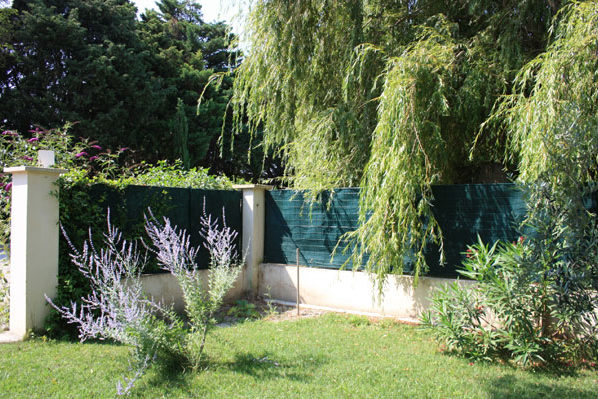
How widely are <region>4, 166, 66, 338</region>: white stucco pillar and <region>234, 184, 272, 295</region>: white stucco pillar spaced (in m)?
3.37

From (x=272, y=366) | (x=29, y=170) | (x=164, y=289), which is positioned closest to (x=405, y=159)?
(x=272, y=366)

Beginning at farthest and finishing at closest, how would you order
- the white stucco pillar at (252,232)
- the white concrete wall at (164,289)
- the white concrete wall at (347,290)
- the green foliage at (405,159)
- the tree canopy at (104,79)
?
the tree canopy at (104,79)
the white stucco pillar at (252,232)
the white concrete wall at (164,289)
the white concrete wall at (347,290)
the green foliage at (405,159)

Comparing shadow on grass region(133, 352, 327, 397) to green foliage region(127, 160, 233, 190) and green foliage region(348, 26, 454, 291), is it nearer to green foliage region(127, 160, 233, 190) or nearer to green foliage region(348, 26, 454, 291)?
green foliage region(348, 26, 454, 291)

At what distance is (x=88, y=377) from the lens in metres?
3.84

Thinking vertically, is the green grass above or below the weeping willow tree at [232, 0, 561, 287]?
below

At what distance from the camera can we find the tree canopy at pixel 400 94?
5375mm

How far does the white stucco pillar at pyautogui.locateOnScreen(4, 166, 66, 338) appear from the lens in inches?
189

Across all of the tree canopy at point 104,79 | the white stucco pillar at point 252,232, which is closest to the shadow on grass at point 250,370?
the white stucco pillar at point 252,232

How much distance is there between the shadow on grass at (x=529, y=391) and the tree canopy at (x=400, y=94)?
6.14ft

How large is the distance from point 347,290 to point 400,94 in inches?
126

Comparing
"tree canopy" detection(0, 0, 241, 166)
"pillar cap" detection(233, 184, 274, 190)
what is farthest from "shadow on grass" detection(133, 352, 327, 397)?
"tree canopy" detection(0, 0, 241, 166)

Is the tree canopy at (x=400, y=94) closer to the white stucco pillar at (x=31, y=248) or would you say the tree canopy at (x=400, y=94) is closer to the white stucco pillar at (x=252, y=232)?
the white stucco pillar at (x=252, y=232)

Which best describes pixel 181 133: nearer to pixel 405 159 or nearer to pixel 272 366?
pixel 405 159

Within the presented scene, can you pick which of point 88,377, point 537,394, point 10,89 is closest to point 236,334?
point 88,377
